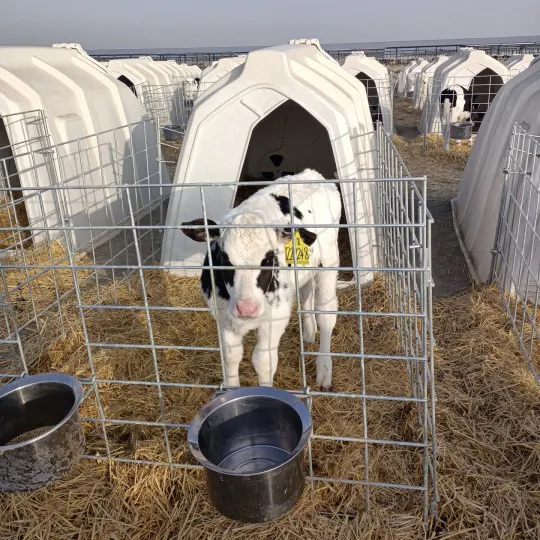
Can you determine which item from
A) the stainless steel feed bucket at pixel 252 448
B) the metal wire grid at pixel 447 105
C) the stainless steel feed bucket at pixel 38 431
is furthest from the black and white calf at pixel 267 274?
the metal wire grid at pixel 447 105

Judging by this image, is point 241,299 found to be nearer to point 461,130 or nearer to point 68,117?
point 68,117

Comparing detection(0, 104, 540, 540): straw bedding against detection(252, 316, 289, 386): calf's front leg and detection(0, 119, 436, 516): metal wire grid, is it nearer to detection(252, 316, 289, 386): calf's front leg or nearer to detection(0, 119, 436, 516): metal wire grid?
detection(0, 119, 436, 516): metal wire grid

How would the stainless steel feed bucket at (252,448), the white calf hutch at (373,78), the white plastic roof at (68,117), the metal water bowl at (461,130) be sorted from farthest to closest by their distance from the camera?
the white calf hutch at (373,78) < the metal water bowl at (461,130) < the white plastic roof at (68,117) < the stainless steel feed bucket at (252,448)

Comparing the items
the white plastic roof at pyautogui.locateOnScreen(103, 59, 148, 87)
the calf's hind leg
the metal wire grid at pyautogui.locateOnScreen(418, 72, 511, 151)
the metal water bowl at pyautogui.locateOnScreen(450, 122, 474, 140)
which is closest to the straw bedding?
the calf's hind leg

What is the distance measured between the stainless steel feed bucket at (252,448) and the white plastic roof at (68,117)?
3851 mm

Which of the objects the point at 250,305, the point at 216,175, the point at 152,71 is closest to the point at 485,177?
the point at 216,175

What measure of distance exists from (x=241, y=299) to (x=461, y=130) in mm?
12348

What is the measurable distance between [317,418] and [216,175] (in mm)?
3299

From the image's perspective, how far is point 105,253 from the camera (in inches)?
309

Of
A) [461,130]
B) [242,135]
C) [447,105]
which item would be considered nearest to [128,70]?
[447,105]

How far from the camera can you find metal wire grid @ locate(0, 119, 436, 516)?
2.87m

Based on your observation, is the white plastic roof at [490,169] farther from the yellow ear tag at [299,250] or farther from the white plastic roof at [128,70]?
the white plastic roof at [128,70]

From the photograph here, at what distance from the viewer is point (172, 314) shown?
560cm

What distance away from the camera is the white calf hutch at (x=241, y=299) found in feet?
10.4
